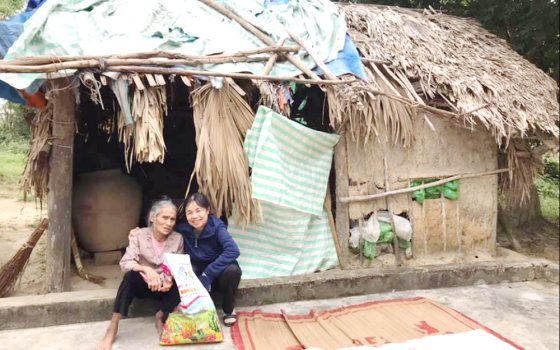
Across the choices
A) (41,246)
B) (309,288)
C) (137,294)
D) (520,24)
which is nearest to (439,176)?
(309,288)

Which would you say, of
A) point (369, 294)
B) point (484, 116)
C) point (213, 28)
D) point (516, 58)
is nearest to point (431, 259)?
point (369, 294)

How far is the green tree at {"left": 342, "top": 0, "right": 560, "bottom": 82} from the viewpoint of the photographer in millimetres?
5848

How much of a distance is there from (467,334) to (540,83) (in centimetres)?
379

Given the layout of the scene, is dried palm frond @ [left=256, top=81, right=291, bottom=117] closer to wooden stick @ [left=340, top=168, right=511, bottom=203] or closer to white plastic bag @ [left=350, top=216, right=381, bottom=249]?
wooden stick @ [left=340, top=168, right=511, bottom=203]

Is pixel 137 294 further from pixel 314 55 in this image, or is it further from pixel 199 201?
pixel 314 55

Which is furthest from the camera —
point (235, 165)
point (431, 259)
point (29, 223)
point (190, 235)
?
point (29, 223)

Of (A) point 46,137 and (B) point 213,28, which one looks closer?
(A) point 46,137

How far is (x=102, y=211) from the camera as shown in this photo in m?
4.85

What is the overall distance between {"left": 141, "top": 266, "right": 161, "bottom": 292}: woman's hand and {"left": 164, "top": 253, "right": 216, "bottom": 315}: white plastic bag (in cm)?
11

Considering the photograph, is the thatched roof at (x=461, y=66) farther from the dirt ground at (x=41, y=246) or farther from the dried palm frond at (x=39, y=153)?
the dried palm frond at (x=39, y=153)

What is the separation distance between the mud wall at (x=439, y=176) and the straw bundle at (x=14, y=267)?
2.99m

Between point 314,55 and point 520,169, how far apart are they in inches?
112

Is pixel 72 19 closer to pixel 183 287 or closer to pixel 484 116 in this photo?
pixel 183 287

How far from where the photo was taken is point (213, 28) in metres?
4.58
